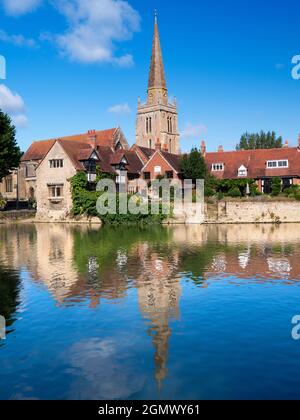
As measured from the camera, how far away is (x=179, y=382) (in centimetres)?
1026

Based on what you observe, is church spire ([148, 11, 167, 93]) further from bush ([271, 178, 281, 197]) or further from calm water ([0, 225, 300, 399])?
calm water ([0, 225, 300, 399])

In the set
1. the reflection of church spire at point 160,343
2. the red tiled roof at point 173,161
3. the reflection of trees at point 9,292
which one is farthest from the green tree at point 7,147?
the reflection of church spire at point 160,343

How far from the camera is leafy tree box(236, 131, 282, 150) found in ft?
348

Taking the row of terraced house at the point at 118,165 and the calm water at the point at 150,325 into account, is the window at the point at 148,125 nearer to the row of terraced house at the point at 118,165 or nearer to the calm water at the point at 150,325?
the row of terraced house at the point at 118,165

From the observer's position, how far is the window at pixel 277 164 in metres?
60.9

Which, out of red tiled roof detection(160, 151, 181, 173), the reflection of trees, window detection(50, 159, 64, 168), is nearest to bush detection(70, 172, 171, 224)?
window detection(50, 159, 64, 168)

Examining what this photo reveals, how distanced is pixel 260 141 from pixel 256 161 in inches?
1888

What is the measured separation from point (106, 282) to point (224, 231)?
985 inches

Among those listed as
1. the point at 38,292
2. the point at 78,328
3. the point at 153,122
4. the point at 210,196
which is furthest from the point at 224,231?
the point at 153,122

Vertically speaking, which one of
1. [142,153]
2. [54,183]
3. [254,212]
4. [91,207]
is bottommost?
[254,212]

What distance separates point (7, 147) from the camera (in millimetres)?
59125

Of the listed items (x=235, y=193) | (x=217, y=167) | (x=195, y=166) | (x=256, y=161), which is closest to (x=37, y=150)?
(x=217, y=167)

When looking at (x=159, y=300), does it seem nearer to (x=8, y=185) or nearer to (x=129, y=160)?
(x=129, y=160)

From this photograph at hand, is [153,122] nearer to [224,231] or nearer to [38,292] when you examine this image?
[224,231]
